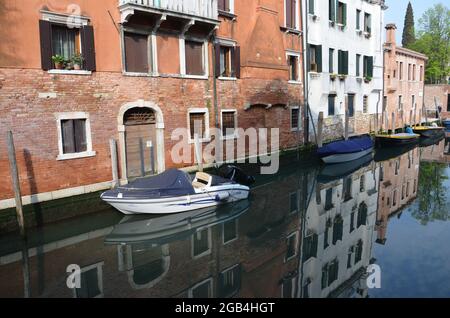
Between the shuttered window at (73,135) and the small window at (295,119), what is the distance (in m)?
10.2

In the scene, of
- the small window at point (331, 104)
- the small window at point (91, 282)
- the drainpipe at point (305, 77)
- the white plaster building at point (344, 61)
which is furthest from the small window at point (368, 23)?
the small window at point (91, 282)

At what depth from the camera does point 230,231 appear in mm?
8477

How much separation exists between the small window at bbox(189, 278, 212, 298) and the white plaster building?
13275 mm

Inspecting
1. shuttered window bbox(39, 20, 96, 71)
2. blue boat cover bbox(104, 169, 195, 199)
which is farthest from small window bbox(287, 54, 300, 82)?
shuttered window bbox(39, 20, 96, 71)

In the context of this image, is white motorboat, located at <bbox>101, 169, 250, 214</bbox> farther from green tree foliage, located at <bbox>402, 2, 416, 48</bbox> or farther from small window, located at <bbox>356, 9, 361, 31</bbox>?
green tree foliage, located at <bbox>402, 2, 416, 48</bbox>

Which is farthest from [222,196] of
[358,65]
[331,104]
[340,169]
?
[358,65]

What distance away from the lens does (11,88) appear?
8023 millimetres

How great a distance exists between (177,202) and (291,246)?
302 cm

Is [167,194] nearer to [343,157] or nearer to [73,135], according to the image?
[73,135]

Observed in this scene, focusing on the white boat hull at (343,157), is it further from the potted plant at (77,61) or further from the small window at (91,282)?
the small window at (91,282)

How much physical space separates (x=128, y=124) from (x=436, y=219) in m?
8.68
